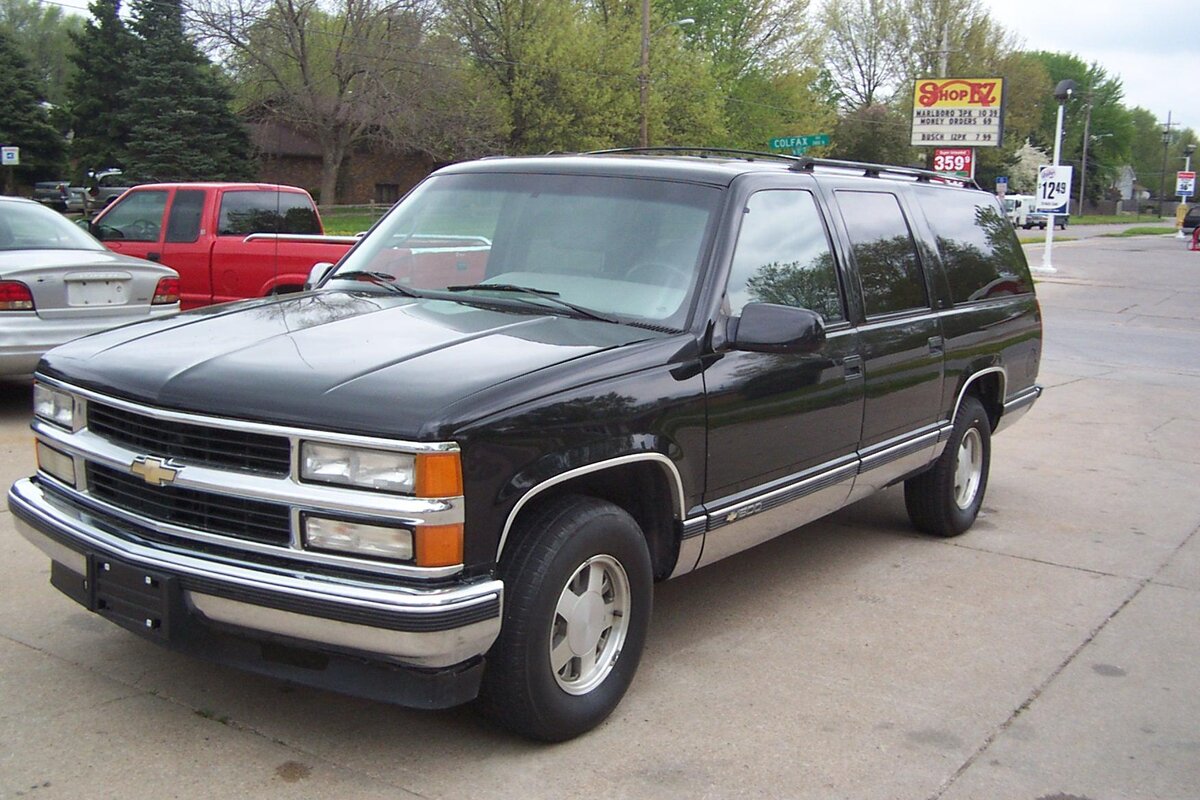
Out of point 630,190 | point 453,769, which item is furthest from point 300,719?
point 630,190

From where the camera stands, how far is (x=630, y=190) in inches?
180

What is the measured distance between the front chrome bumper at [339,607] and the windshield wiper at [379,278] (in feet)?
5.02

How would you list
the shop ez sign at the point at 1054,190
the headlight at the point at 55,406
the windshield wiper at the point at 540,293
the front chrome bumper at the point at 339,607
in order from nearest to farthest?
the front chrome bumper at the point at 339,607, the headlight at the point at 55,406, the windshield wiper at the point at 540,293, the shop ez sign at the point at 1054,190

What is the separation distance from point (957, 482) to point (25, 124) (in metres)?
49.8

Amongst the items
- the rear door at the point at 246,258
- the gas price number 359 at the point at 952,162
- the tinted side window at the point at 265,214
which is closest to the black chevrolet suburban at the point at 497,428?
the rear door at the point at 246,258

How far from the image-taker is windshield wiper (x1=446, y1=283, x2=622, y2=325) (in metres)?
4.23

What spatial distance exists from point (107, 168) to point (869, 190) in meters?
46.3

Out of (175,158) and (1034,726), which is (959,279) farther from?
(175,158)

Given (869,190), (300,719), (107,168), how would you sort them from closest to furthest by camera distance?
(300,719) → (869,190) → (107,168)

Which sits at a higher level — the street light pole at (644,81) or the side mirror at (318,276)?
the street light pole at (644,81)

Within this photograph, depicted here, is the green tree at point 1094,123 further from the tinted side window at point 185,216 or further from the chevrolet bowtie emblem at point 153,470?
the chevrolet bowtie emblem at point 153,470

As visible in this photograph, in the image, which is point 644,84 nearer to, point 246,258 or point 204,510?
point 246,258

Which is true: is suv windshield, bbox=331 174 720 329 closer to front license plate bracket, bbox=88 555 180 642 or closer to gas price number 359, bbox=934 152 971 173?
front license plate bracket, bbox=88 555 180 642

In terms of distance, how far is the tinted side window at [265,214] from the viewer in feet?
38.7
